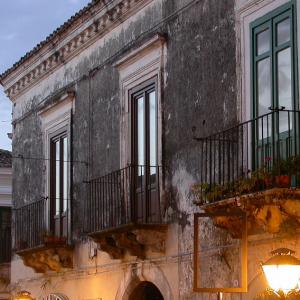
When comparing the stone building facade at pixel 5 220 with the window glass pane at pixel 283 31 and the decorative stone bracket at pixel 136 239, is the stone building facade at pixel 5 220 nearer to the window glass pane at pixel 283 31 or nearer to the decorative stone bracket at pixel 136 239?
the decorative stone bracket at pixel 136 239

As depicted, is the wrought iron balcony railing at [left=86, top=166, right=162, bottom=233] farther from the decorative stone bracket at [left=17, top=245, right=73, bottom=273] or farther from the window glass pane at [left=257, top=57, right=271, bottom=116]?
the window glass pane at [left=257, top=57, right=271, bottom=116]

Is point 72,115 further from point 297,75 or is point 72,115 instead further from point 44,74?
point 297,75

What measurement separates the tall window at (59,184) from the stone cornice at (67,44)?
5.10 feet

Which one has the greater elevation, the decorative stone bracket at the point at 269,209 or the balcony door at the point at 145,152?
the balcony door at the point at 145,152

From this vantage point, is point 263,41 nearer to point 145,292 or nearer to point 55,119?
point 145,292

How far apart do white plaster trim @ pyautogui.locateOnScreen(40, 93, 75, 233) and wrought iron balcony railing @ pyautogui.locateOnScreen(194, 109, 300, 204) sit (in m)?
5.47

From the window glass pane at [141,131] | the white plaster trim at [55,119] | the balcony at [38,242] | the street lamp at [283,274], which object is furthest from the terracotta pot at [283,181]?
the white plaster trim at [55,119]

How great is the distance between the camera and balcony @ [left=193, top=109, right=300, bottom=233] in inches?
472

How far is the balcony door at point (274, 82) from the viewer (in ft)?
42.1

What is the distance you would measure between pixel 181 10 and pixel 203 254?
369cm

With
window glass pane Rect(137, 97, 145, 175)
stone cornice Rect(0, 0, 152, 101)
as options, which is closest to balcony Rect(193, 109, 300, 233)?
window glass pane Rect(137, 97, 145, 175)

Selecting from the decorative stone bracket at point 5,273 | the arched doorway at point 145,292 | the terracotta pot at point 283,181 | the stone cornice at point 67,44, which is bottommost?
the arched doorway at point 145,292

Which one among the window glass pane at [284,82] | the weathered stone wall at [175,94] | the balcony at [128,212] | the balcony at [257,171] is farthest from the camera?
the balcony at [128,212]

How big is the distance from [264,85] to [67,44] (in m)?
7.26
